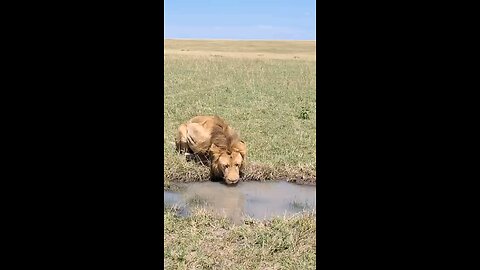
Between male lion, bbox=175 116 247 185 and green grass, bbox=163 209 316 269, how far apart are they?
111 cm

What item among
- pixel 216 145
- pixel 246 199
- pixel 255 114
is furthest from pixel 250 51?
pixel 246 199

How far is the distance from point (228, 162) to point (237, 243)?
1.74 m

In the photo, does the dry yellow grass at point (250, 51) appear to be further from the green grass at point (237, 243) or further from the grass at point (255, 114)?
the green grass at point (237, 243)

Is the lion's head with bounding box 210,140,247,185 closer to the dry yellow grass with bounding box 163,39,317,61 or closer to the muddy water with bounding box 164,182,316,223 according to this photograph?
the muddy water with bounding box 164,182,316,223

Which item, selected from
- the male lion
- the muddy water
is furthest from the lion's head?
the muddy water

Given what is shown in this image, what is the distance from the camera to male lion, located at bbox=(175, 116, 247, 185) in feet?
18.5

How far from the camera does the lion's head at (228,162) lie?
562 centimetres

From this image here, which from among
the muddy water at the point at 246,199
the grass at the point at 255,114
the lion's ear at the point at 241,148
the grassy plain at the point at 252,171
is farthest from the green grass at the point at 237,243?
the lion's ear at the point at 241,148
